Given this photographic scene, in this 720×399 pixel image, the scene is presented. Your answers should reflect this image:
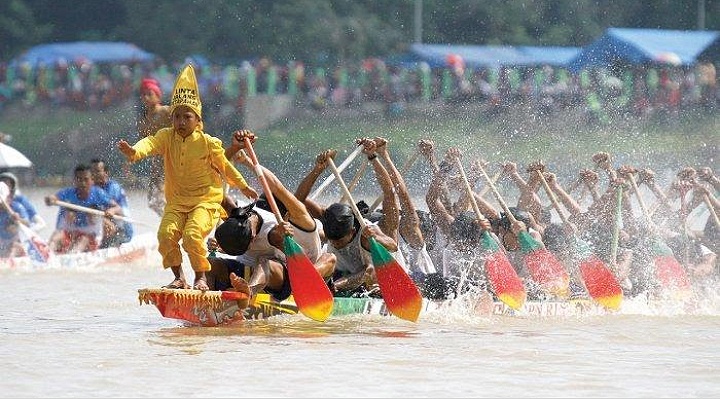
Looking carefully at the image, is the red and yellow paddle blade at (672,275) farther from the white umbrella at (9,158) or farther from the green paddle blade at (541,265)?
the white umbrella at (9,158)

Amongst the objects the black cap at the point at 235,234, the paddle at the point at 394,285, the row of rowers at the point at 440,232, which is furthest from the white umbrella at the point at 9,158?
the paddle at the point at 394,285

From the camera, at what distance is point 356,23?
1427 inches

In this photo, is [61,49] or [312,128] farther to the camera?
[61,49]

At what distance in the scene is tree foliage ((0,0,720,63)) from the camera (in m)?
35.8

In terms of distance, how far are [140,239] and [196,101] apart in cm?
640

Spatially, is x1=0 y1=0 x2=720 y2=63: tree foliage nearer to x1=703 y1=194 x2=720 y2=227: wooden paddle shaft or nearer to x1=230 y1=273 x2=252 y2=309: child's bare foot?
x1=703 y1=194 x2=720 y2=227: wooden paddle shaft

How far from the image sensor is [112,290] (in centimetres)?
1435

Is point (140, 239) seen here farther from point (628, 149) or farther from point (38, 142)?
point (38, 142)

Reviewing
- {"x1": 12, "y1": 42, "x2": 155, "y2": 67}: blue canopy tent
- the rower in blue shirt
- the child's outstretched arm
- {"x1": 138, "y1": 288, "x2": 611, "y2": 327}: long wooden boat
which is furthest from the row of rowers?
{"x1": 12, "y1": 42, "x2": 155, "y2": 67}: blue canopy tent

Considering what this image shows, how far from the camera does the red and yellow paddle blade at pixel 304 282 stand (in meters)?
10.4

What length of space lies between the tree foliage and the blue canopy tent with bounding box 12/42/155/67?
0.71 m

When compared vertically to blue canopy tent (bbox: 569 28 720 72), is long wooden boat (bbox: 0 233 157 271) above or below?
below

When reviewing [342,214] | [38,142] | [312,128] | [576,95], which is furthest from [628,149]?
[342,214]

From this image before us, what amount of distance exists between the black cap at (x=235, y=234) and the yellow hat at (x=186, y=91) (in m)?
0.78
